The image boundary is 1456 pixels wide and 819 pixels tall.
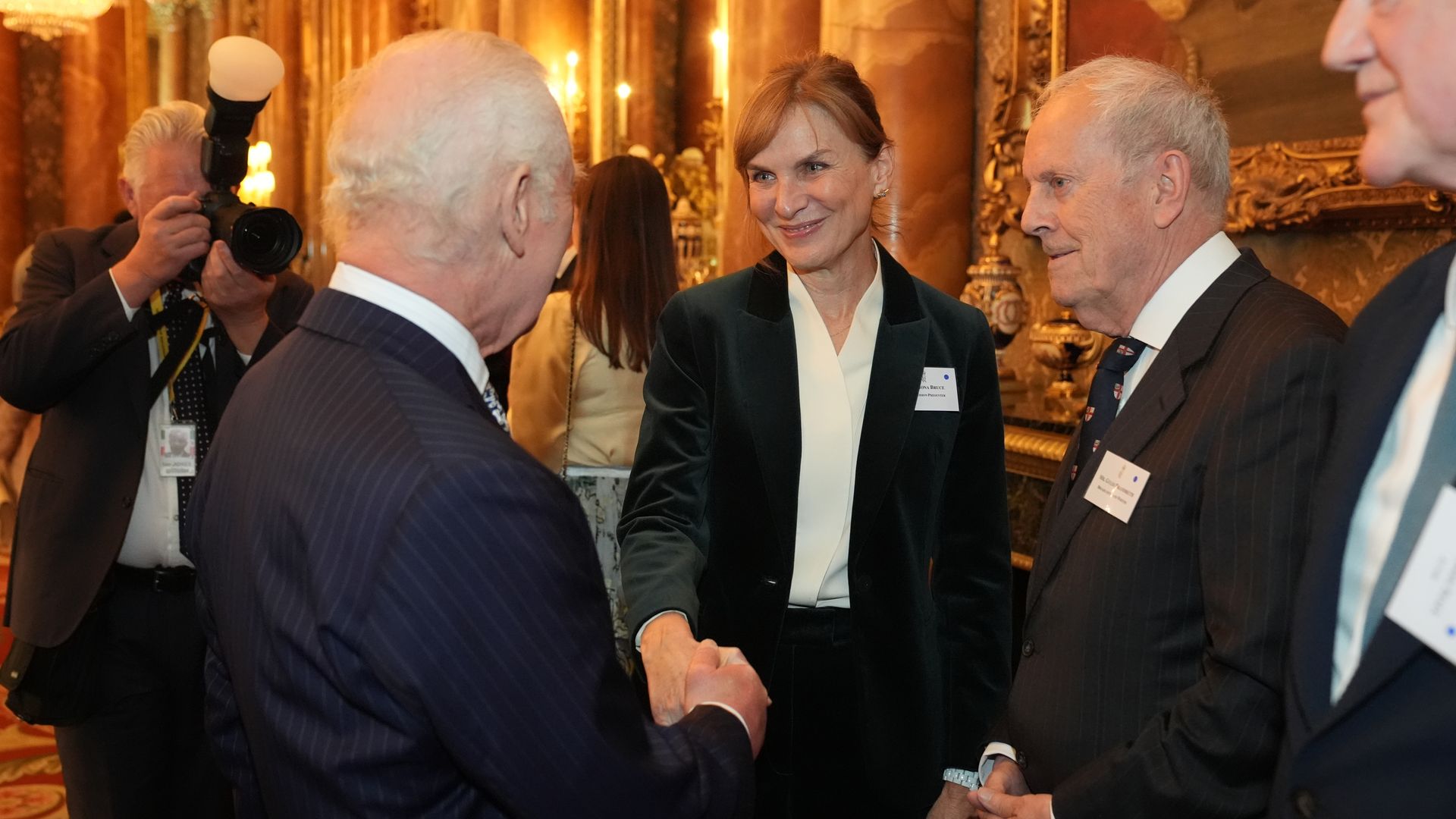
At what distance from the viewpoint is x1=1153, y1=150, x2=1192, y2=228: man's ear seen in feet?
5.49

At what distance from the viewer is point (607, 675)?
123 centimetres

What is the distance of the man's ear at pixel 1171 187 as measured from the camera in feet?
5.49

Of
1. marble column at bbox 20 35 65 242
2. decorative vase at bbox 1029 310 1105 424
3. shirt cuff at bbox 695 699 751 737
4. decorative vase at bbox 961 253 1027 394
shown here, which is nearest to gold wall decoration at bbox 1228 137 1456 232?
decorative vase at bbox 1029 310 1105 424

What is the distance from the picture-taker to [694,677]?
5.03ft

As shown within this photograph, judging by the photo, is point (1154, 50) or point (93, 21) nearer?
point (1154, 50)

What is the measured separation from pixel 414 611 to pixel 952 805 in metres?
1.21

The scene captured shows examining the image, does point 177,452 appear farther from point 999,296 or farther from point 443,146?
point 999,296

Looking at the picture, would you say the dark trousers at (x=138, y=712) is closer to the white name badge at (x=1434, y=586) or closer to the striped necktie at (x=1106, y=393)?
the striped necktie at (x=1106, y=393)

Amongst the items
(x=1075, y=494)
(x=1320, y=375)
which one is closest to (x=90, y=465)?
(x=1075, y=494)

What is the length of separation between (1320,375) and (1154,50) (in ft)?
9.97

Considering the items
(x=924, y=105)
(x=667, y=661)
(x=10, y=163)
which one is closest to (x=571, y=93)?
(x=924, y=105)

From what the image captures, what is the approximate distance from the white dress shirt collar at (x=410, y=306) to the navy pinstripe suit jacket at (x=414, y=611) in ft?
0.05

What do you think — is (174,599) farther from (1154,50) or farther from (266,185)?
(266,185)

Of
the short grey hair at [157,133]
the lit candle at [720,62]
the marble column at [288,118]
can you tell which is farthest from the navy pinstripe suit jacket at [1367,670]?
the marble column at [288,118]
